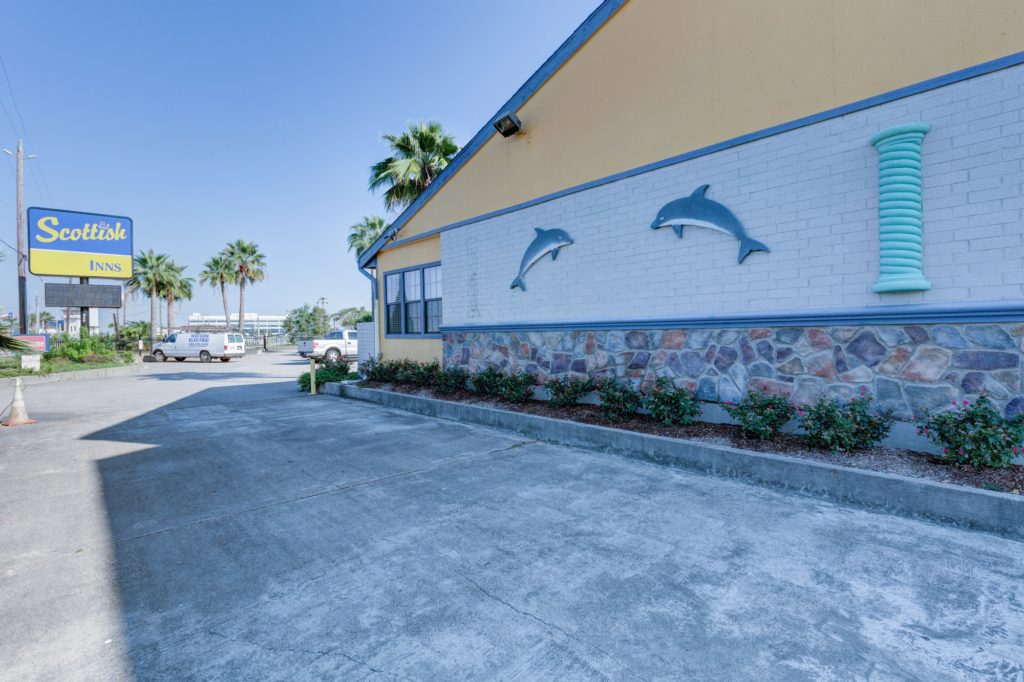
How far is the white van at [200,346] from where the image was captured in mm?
27719

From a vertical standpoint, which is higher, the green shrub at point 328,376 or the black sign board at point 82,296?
the black sign board at point 82,296

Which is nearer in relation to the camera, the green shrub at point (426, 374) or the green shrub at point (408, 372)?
the green shrub at point (426, 374)

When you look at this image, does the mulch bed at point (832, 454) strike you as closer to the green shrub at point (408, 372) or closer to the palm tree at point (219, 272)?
the green shrub at point (408, 372)

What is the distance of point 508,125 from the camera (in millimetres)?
9070

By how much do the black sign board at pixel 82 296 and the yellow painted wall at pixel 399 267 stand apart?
15.1 meters

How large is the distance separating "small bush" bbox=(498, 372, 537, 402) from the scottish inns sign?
826 inches

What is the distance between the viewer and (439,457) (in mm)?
6086

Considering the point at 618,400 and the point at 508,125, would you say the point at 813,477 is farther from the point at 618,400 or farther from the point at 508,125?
the point at 508,125

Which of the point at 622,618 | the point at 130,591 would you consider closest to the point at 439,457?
the point at 130,591

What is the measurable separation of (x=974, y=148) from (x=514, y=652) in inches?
236

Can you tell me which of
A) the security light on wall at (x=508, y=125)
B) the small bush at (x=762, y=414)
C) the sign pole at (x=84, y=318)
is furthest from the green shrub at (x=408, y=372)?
the sign pole at (x=84, y=318)

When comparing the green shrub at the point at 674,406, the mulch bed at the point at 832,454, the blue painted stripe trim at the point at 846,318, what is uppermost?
the blue painted stripe trim at the point at 846,318

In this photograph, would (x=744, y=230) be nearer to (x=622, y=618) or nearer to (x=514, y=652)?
(x=622, y=618)

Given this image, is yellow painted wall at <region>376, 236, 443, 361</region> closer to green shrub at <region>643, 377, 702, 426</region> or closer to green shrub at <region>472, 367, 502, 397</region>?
green shrub at <region>472, 367, 502, 397</region>
